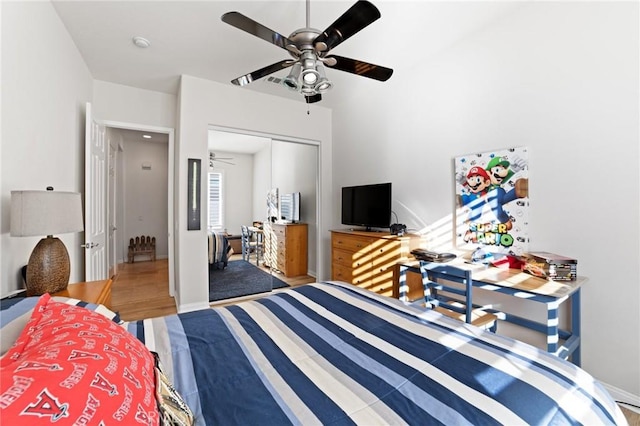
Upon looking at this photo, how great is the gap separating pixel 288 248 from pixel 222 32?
306 cm

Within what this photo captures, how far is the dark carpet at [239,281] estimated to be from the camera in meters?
3.78

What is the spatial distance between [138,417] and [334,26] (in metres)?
1.94

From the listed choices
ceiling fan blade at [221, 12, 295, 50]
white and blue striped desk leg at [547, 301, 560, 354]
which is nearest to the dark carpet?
ceiling fan blade at [221, 12, 295, 50]

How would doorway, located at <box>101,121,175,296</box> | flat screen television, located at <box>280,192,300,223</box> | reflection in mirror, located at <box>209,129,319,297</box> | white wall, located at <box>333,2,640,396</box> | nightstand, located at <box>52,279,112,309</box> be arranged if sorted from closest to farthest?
nightstand, located at <box>52,279,112,309</box>
white wall, located at <box>333,2,640,396</box>
reflection in mirror, located at <box>209,129,319,297</box>
flat screen television, located at <box>280,192,300,223</box>
doorway, located at <box>101,121,175,296</box>

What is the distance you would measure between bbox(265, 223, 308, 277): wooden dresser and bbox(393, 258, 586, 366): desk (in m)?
2.75

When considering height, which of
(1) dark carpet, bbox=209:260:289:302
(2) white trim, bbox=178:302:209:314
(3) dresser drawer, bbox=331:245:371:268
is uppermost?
(3) dresser drawer, bbox=331:245:371:268

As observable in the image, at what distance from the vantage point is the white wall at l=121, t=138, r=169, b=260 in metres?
6.03

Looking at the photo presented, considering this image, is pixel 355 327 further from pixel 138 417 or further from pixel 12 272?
pixel 12 272

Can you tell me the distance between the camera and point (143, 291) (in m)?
4.04

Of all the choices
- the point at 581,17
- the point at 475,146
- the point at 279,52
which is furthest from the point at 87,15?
the point at 581,17

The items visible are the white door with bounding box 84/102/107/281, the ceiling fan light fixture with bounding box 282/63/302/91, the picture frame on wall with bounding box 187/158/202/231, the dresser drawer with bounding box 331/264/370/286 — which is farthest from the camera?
the picture frame on wall with bounding box 187/158/202/231

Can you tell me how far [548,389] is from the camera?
2.85 feet

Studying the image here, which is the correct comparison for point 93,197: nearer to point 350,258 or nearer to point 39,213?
point 39,213

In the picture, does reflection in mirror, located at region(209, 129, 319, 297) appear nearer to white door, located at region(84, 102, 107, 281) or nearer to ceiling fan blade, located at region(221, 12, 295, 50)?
white door, located at region(84, 102, 107, 281)
